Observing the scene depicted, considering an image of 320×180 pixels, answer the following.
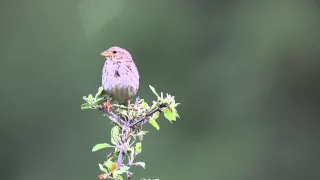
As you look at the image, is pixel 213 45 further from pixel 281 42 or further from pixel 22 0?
pixel 22 0

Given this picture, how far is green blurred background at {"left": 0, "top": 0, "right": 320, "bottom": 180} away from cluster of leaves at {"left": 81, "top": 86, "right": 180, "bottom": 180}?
456 cm

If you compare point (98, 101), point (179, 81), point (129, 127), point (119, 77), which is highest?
point (179, 81)

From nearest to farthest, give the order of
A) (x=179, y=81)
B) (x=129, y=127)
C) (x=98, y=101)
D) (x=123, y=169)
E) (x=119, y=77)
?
(x=123, y=169), (x=129, y=127), (x=98, y=101), (x=119, y=77), (x=179, y=81)

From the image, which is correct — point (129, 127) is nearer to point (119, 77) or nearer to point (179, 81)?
point (119, 77)

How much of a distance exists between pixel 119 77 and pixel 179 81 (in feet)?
14.5

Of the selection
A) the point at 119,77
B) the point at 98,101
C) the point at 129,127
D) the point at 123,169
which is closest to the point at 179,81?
the point at 119,77

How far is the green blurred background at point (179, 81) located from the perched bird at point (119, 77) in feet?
13.4

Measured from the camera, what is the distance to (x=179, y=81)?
639cm

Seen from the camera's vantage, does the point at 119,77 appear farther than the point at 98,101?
Yes

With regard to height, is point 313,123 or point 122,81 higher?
point 313,123

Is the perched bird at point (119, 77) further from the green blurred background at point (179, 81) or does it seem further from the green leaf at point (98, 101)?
the green blurred background at point (179, 81)

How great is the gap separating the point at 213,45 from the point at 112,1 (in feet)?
3.53

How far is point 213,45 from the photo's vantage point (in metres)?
6.43

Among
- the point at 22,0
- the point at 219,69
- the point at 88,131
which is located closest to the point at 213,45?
the point at 219,69
